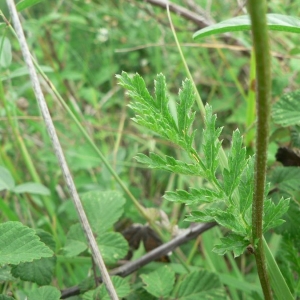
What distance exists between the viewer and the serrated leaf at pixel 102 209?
870 millimetres

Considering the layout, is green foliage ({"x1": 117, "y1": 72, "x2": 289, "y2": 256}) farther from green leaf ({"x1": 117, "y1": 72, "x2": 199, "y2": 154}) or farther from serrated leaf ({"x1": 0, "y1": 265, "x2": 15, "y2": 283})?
serrated leaf ({"x1": 0, "y1": 265, "x2": 15, "y2": 283})

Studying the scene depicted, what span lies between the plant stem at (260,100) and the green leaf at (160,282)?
28 cm

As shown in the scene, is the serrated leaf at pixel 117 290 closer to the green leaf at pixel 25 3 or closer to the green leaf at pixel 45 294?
the green leaf at pixel 45 294

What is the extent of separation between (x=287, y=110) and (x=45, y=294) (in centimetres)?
57

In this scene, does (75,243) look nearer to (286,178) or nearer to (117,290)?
(117,290)

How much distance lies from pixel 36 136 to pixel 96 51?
736 millimetres

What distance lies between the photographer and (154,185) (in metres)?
1.68

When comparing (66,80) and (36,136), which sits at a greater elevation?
(66,80)

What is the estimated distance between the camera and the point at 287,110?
2.71ft

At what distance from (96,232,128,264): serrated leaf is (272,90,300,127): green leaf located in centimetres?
39

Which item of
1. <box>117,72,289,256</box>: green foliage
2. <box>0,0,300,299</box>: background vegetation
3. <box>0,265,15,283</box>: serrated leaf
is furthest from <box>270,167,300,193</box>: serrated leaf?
<box>0,265,15,283</box>: serrated leaf

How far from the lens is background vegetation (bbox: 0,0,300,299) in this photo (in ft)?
3.32

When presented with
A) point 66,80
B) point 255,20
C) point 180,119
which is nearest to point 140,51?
point 66,80

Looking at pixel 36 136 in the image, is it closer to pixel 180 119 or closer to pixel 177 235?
pixel 177 235
